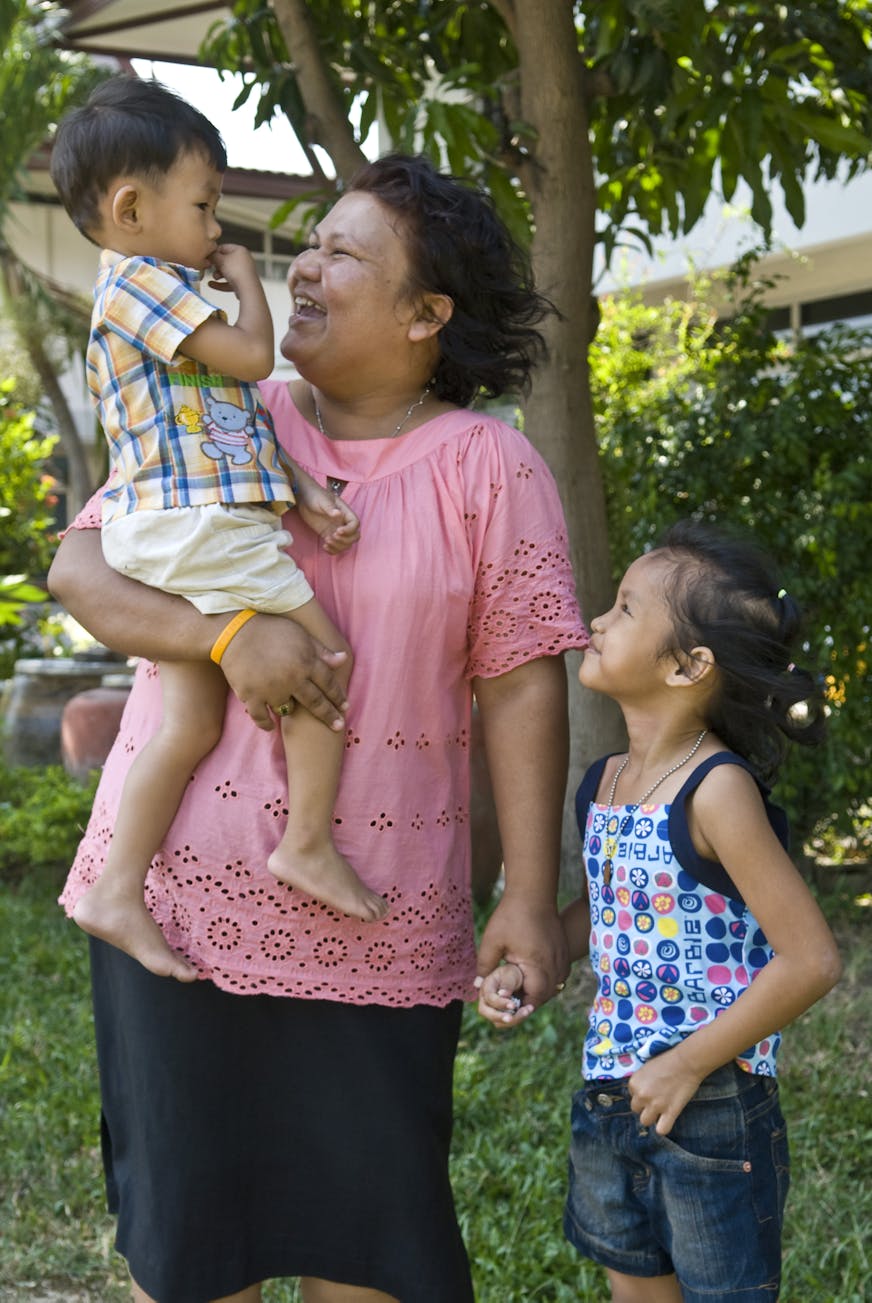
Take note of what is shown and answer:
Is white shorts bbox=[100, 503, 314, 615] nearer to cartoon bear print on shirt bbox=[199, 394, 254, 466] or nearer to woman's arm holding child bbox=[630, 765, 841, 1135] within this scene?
cartoon bear print on shirt bbox=[199, 394, 254, 466]

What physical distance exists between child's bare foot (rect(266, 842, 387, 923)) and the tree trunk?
2.42 m

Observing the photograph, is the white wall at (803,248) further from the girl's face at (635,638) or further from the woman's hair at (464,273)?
the girl's face at (635,638)

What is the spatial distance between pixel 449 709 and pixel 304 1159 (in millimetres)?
651

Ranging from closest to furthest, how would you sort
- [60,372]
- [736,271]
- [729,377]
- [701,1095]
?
1. [701,1095]
2. [729,377]
3. [736,271]
4. [60,372]

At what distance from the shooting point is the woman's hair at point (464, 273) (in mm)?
2113

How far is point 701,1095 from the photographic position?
1942 millimetres

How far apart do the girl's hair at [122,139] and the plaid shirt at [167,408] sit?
0.11 meters

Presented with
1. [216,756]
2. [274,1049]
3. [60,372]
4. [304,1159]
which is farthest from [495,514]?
[60,372]

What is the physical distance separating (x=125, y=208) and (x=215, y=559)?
533 millimetres

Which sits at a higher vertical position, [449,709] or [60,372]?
[449,709]

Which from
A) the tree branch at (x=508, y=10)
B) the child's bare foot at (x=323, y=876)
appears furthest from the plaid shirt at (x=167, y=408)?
the tree branch at (x=508, y=10)

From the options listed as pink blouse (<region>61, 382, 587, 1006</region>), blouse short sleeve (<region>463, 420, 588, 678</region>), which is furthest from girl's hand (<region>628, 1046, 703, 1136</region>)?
blouse short sleeve (<region>463, 420, 588, 678</region>)

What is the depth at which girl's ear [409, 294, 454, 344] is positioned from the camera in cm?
211

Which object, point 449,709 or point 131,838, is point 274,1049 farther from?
point 449,709
